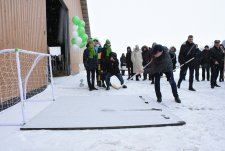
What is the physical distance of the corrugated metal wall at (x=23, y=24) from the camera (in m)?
5.72

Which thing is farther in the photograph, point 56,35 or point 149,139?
point 56,35

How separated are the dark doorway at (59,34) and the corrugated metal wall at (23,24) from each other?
20.0 ft

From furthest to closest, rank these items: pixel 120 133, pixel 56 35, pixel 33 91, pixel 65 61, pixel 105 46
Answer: pixel 56 35 < pixel 65 61 < pixel 105 46 < pixel 33 91 < pixel 120 133

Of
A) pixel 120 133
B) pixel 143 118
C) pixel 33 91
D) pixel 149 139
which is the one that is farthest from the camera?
pixel 33 91

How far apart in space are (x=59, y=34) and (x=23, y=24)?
9.99 metres

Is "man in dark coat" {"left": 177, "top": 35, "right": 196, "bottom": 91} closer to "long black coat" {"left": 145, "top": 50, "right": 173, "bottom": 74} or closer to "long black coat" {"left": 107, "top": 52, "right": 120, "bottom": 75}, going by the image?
"long black coat" {"left": 107, "top": 52, "right": 120, "bottom": 75}

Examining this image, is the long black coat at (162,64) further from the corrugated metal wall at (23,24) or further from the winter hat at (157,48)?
the corrugated metal wall at (23,24)

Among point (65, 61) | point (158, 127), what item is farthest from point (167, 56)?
point (65, 61)

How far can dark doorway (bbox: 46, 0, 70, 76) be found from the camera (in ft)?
50.5

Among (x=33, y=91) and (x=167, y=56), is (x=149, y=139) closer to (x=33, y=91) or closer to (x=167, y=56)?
(x=167, y=56)

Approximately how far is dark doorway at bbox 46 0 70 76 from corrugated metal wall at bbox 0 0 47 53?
609cm

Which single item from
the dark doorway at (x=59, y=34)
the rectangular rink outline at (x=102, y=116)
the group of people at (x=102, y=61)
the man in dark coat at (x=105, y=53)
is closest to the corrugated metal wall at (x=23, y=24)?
the group of people at (x=102, y=61)

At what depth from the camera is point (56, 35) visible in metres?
17.0

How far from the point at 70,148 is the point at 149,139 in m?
0.98
